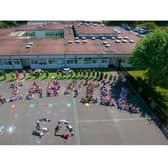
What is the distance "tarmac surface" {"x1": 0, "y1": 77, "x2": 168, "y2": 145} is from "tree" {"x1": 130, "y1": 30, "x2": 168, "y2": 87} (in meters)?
4.14

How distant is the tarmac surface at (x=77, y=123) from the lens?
799 inches

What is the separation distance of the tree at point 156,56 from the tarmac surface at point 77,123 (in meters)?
4.14

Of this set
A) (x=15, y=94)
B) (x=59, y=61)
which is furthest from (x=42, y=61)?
(x=15, y=94)

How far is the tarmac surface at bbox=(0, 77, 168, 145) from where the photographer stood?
20.3 metres

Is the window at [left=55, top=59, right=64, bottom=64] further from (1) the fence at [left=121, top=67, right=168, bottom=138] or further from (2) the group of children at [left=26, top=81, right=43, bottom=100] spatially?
(1) the fence at [left=121, top=67, right=168, bottom=138]

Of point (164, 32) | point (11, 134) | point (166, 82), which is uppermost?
point (164, 32)

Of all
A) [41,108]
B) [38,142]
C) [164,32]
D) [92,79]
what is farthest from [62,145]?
[164,32]

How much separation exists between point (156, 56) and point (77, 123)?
13.7 m

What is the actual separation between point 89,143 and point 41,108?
8497 millimetres

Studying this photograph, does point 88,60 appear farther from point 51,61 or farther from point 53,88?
point 53,88

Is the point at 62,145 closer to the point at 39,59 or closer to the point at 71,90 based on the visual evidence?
the point at 71,90

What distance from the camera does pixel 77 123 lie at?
891 inches

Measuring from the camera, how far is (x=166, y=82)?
26.5 metres

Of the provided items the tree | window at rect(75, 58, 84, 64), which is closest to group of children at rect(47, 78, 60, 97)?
window at rect(75, 58, 84, 64)
